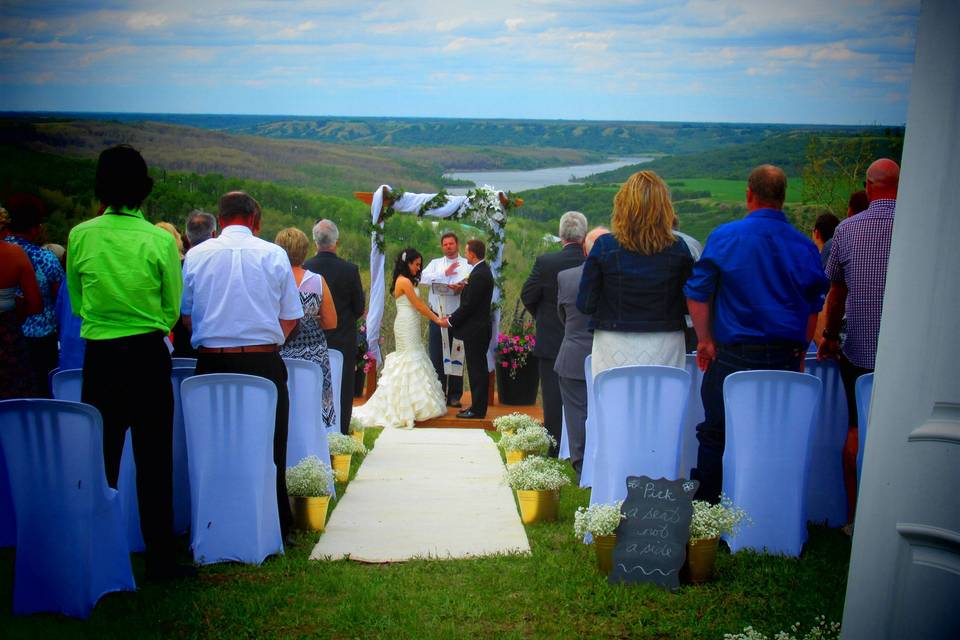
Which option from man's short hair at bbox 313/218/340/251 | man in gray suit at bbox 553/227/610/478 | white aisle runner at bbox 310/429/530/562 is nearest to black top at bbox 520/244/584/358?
man in gray suit at bbox 553/227/610/478

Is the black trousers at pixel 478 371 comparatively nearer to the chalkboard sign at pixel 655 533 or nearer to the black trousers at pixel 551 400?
the black trousers at pixel 551 400

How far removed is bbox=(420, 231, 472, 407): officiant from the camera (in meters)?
11.0

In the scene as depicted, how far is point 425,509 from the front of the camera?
6477 mm

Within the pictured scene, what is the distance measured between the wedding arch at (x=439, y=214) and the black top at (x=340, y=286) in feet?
9.53

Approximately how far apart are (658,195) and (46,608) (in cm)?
367

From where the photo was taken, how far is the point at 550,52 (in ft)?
53.6

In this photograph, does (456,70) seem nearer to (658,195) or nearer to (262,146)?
(262,146)

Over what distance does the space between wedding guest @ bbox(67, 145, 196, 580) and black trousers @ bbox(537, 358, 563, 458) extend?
13.9ft

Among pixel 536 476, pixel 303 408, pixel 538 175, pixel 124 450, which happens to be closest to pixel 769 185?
pixel 536 476

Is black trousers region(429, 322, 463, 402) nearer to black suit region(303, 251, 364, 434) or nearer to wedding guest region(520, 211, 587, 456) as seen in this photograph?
black suit region(303, 251, 364, 434)

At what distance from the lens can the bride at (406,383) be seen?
34.2 ft

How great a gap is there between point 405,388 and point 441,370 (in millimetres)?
1004

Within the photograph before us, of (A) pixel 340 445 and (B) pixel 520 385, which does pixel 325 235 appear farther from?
(B) pixel 520 385

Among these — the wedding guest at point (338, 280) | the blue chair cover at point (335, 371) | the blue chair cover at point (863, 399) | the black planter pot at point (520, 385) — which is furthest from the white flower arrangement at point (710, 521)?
the black planter pot at point (520, 385)
